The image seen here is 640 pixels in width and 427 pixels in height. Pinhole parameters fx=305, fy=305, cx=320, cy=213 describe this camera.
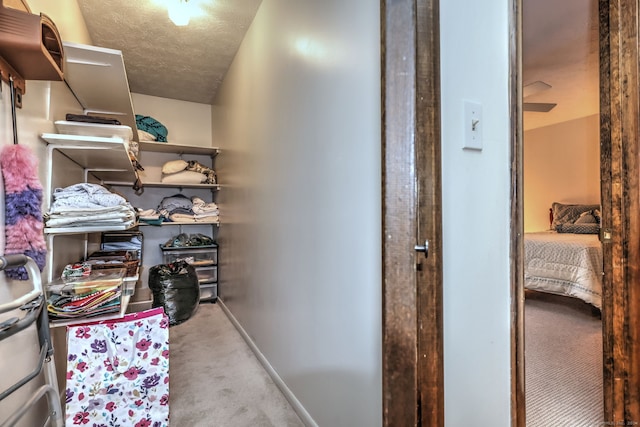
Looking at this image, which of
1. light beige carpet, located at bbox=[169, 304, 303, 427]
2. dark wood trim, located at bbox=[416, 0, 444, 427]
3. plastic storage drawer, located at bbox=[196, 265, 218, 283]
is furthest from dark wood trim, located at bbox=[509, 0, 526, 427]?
plastic storage drawer, located at bbox=[196, 265, 218, 283]

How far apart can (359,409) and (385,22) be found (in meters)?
1.21

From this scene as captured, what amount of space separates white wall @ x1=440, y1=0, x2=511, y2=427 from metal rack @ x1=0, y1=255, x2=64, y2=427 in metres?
1.16

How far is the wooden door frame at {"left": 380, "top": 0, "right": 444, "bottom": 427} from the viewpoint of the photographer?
67 centimetres

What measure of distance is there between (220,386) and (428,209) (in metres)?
1.76

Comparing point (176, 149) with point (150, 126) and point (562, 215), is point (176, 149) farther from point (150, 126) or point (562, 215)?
point (562, 215)

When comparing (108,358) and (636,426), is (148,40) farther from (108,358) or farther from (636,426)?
(636,426)

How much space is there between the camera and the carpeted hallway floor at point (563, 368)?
1.50m

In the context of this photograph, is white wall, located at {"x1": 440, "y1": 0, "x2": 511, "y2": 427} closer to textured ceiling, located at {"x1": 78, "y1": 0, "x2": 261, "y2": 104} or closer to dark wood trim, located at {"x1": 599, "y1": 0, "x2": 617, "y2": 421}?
dark wood trim, located at {"x1": 599, "y1": 0, "x2": 617, "y2": 421}

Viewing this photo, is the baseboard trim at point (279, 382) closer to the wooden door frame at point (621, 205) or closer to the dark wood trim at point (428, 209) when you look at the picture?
the dark wood trim at point (428, 209)

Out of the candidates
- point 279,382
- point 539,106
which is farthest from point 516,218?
point 539,106

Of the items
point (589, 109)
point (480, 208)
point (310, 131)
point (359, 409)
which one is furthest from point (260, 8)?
point (589, 109)

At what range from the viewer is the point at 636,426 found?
1.29 meters

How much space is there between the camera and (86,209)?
1.46 meters

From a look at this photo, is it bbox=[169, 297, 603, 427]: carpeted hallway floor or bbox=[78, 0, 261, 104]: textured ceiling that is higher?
bbox=[78, 0, 261, 104]: textured ceiling
